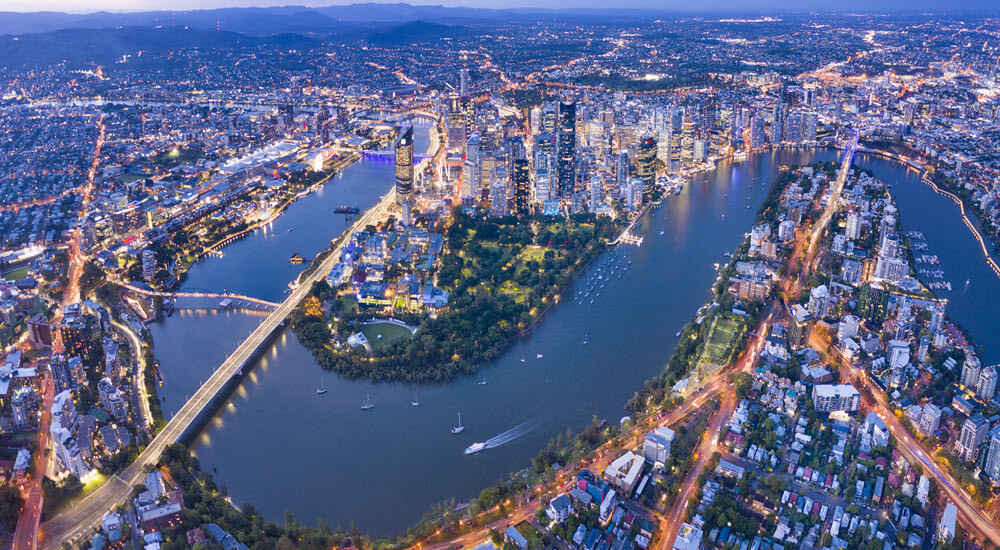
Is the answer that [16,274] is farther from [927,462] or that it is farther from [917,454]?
[927,462]

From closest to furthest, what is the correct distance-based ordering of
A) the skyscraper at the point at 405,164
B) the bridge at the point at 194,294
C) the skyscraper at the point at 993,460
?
the skyscraper at the point at 993,460, the bridge at the point at 194,294, the skyscraper at the point at 405,164

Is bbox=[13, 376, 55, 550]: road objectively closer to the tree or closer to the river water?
the river water

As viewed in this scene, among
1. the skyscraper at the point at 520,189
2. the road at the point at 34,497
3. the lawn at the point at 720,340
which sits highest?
the skyscraper at the point at 520,189

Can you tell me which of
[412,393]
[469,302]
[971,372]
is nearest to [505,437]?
[412,393]

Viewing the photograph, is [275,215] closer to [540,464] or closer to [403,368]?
[403,368]

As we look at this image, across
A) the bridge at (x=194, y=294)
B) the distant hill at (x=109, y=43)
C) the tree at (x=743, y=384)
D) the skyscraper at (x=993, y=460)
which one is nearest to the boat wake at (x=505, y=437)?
the tree at (x=743, y=384)

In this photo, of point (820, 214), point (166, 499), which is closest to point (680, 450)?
point (166, 499)

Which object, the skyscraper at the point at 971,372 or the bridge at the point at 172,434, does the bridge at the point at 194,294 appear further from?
the skyscraper at the point at 971,372
